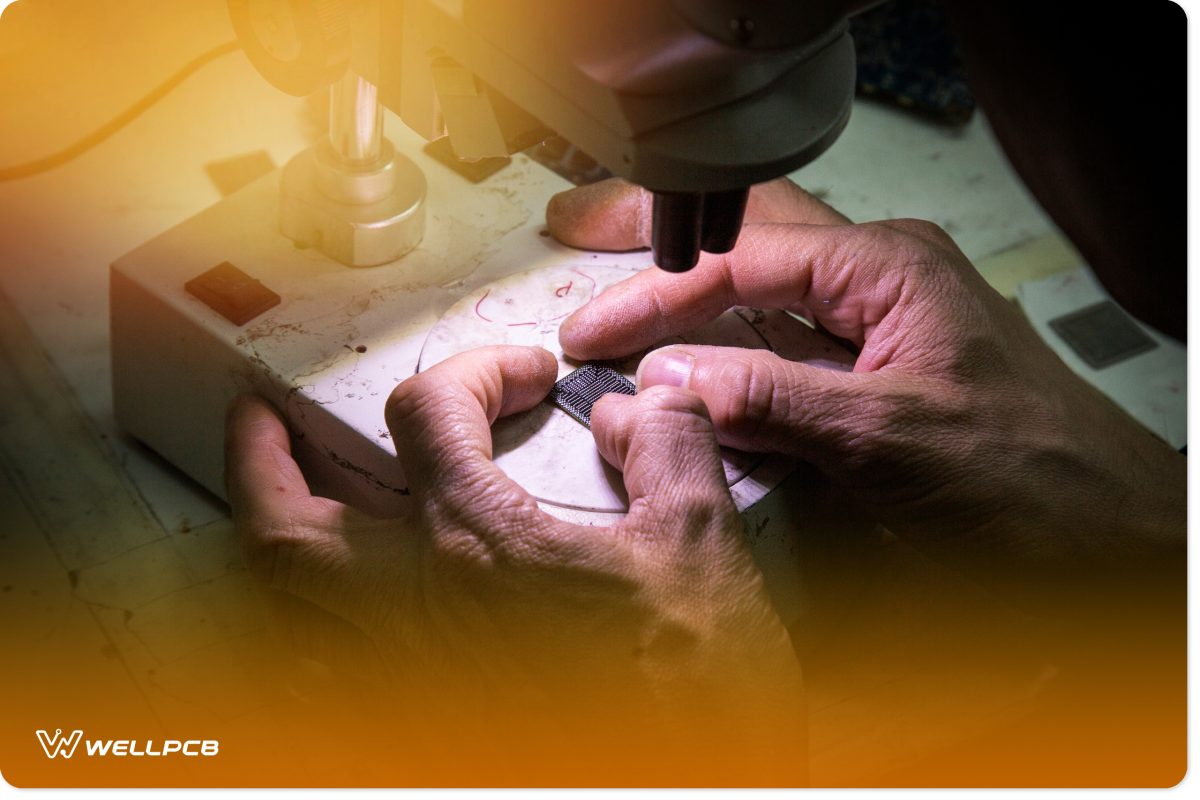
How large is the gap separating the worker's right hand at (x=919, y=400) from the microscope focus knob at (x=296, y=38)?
0.30m

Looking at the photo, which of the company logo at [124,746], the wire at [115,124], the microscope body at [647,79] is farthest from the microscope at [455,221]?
the wire at [115,124]

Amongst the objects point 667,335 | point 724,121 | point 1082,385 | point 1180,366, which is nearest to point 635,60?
point 724,121

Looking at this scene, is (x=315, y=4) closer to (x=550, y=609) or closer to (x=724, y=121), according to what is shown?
(x=724, y=121)

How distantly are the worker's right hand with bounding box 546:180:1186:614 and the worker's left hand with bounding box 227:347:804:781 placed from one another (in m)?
0.07

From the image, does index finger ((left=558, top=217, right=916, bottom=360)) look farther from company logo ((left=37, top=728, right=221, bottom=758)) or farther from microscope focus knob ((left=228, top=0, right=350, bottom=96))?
company logo ((left=37, top=728, right=221, bottom=758))

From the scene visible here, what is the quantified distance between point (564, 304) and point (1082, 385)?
20.4 inches

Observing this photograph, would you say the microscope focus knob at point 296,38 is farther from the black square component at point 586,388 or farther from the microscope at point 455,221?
the black square component at point 586,388

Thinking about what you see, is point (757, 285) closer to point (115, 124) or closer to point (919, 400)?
point (919, 400)

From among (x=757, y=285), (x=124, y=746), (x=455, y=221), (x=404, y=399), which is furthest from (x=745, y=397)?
(x=124, y=746)

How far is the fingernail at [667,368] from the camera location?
0.95m

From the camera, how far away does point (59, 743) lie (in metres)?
1.00

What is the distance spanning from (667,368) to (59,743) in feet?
2.08

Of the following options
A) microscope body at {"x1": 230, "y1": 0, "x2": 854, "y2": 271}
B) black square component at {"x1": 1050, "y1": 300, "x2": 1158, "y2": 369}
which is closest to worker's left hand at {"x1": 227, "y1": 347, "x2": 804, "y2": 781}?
microscope body at {"x1": 230, "y1": 0, "x2": 854, "y2": 271}

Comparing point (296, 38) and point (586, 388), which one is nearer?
point (296, 38)
